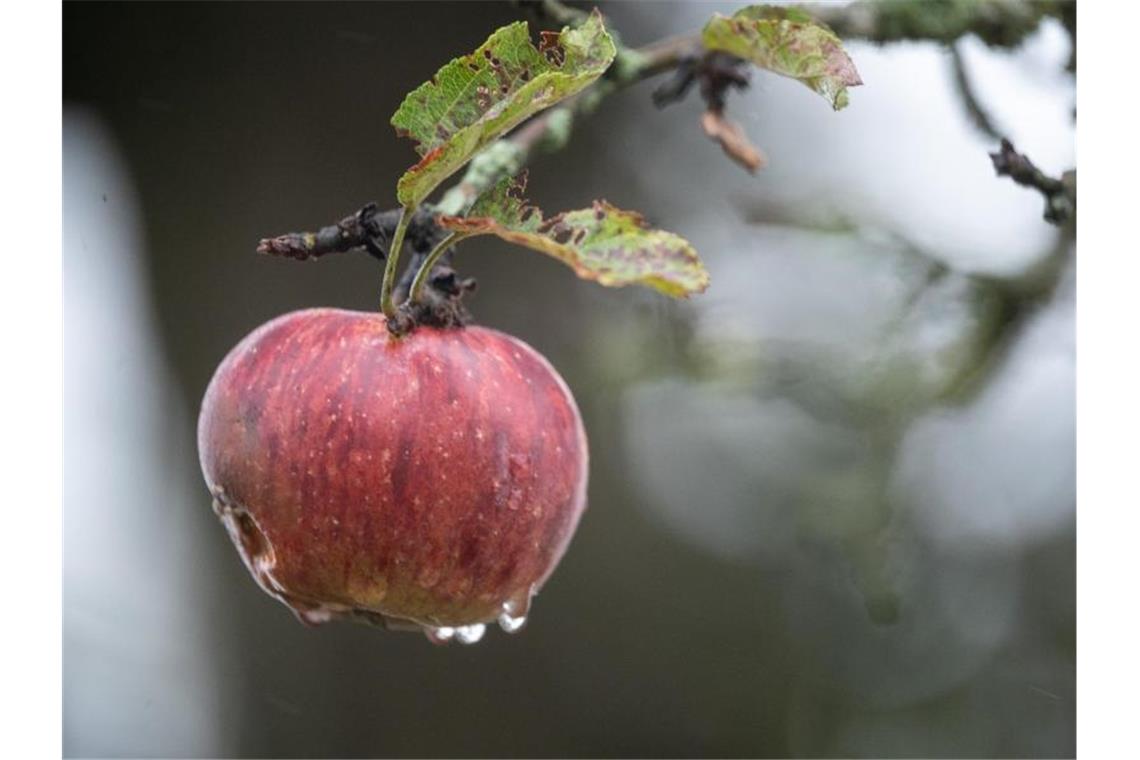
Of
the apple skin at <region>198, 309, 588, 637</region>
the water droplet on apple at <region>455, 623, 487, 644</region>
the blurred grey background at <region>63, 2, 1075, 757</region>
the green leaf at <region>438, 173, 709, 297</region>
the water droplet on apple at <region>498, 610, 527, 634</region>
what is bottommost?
the blurred grey background at <region>63, 2, 1075, 757</region>

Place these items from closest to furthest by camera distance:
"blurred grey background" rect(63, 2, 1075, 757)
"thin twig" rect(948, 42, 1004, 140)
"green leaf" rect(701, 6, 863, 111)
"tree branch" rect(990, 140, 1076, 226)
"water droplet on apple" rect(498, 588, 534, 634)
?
"green leaf" rect(701, 6, 863, 111) → "water droplet on apple" rect(498, 588, 534, 634) → "tree branch" rect(990, 140, 1076, 226) → "thin twig" rect(948, 42, 1004, 140) → "blurred grey background" rect(63, 2, 1075, 757)

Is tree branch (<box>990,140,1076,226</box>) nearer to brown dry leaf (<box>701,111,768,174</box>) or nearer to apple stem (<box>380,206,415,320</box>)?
brown dry leaf (<box>701,111,768,174</box>)

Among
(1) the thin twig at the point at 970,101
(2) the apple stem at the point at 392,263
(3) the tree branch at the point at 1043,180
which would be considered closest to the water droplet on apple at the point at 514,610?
(2) the apple stem at the point at 392,263

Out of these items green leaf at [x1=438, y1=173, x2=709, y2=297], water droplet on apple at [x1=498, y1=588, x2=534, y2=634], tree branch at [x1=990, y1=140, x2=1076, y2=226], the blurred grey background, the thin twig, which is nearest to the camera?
green leaf at [x1=438, y1=173, x2=709, y2=297]

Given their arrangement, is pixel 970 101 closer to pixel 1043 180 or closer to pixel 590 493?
pixel 1043 180

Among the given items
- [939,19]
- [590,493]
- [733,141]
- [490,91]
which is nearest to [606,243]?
[490,91]

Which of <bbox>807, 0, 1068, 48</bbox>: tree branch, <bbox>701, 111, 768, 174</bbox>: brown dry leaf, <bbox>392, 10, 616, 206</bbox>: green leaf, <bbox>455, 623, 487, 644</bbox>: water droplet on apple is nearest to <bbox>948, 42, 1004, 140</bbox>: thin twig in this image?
<bbox>807, 0, 1068, 48</bbox>: tree branch

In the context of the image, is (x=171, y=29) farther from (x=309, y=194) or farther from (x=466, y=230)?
(x=466, y=230)
